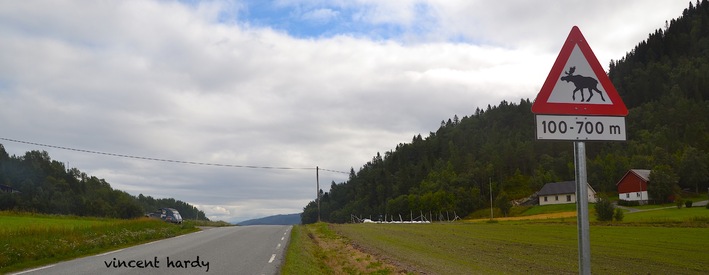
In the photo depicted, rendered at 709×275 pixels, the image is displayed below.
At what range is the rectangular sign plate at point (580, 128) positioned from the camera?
219 inches

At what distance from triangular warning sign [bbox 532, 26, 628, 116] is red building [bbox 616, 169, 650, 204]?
120 meters

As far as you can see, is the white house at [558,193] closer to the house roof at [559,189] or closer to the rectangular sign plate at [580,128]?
the house roof at [559,189]

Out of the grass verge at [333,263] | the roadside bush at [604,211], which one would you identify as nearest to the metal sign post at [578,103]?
the grass verge at [333,263]

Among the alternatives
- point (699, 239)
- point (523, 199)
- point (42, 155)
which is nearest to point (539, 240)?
point (699, 239)

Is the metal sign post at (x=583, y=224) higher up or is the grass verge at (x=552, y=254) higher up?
the metal sign post at (x=583, y=224)

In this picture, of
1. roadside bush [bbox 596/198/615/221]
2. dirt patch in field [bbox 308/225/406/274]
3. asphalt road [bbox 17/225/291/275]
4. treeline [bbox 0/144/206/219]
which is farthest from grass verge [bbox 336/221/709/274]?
treeline [bbox 0/144/206/219]

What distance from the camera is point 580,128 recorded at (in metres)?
5.64

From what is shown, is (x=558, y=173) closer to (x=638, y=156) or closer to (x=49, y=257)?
(x=638, y=156)

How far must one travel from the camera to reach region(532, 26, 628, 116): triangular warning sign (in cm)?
562

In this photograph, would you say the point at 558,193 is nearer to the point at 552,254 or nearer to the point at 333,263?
the point at 552,254

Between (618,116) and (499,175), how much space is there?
186 meters

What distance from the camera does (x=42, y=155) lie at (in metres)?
188

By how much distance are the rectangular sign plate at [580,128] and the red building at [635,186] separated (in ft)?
393

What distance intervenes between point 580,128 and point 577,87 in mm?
401
